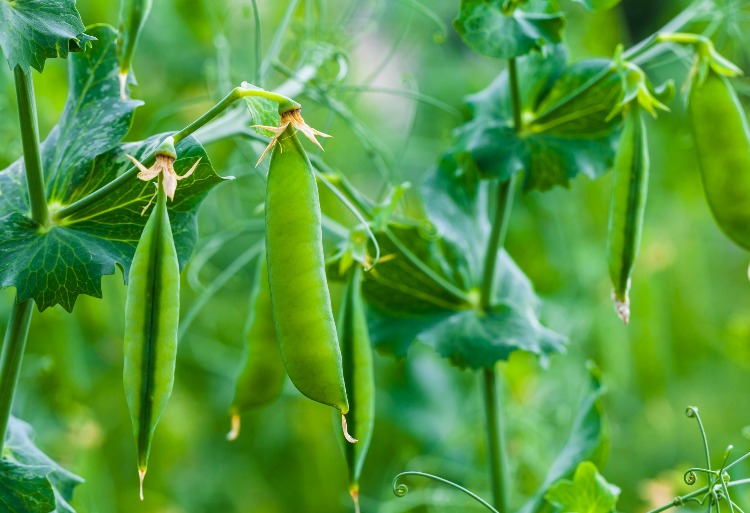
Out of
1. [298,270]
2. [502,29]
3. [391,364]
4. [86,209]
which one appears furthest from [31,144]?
[391,364]

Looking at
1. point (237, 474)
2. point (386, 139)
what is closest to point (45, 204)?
point (237, 474)

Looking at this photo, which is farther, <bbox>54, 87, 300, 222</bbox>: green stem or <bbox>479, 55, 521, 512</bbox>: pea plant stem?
<bbox>479, 55, 521, 512</bbox>: pea plant stem

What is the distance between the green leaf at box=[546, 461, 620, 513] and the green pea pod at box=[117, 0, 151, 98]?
14.5 inches

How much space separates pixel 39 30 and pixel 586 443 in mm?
472

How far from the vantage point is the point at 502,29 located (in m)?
0.59

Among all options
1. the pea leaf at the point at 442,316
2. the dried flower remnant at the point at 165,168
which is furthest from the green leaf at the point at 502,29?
the dried flower remnant at the point at 165,168

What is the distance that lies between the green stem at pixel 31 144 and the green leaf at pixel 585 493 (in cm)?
36

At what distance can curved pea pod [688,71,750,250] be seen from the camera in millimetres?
558

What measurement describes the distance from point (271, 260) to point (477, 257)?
1.14 ft

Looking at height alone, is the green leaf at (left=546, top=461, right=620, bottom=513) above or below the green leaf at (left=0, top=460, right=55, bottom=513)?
below

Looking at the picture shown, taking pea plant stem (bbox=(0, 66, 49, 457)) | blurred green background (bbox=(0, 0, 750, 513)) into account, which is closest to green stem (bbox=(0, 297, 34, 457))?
pea plant stem (bbox=(0, 66, 49, 457))

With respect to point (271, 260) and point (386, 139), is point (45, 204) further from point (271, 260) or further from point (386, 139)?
point (386, 139)

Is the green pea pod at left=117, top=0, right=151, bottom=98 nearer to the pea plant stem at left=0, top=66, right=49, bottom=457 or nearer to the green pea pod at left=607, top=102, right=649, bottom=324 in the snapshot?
the pea plant stem at left=0, top=66, right=49, bottom=457

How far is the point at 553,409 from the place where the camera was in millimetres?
1232
